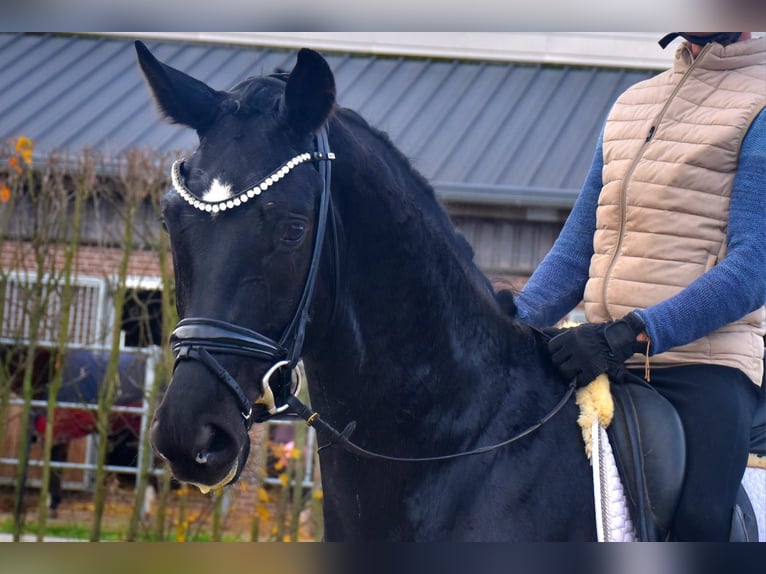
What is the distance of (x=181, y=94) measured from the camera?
Answer: 7.92 ft

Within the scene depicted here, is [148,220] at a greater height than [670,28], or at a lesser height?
greater

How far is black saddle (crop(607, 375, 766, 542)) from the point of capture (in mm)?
2623

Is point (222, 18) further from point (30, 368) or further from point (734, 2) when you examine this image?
point (30, 368)

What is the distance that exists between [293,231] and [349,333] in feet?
1.12

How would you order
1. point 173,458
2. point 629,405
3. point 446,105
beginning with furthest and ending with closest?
point 446,105 < point 629,405 < point 173,458

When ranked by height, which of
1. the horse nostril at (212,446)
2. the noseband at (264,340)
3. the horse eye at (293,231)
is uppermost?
the horse eye at (293,231)

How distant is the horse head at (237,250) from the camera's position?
2146mm

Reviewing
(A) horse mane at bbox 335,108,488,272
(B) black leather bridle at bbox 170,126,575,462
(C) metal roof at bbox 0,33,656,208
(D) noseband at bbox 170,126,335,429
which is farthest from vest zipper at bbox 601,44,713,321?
(C) metal roof at bbox 0,33,656,208

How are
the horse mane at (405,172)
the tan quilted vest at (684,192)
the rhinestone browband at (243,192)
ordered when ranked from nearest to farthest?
the rhinestone browband at (243,192), the horse mane at (405,172), the tan quilted vest at (684,192)

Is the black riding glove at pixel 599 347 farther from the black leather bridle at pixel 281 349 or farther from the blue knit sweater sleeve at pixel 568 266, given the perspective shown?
the blue knit sweater sleeve at pixel 568 266

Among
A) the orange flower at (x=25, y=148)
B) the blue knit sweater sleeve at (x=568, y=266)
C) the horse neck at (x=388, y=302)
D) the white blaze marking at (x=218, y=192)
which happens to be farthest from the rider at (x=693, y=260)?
the orange flower at (x=25, y=148)

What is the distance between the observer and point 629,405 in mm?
2709

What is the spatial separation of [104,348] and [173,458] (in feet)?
20.2

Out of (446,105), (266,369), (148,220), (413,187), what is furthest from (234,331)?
(446,105)
